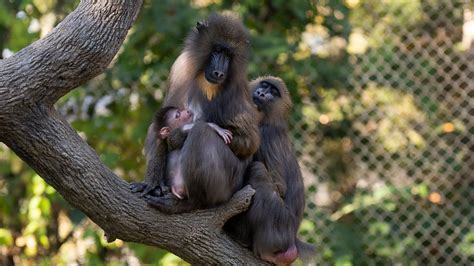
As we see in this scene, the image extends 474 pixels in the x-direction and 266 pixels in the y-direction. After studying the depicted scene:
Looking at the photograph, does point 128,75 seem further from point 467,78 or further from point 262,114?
point 467,78

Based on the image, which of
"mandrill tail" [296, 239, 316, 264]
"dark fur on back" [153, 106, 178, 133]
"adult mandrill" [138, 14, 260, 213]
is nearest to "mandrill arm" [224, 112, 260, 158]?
"adult mandrill" [138, 14, 260, 213]

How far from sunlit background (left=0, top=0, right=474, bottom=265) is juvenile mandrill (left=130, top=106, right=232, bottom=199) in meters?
2.61

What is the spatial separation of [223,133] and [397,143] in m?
3.25

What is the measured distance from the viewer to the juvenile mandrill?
4.32 meters

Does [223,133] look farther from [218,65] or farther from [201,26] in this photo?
[201,26]

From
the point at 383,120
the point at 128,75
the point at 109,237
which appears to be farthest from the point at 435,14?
the point at 109,237

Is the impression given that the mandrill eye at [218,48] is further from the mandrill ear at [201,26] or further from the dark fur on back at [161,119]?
the dark fur on back at [161,119]

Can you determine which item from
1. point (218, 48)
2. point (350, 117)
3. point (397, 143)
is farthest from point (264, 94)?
point (397, 143)

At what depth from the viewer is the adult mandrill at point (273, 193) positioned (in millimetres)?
4477

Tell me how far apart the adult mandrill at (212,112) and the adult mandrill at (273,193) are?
0.16m

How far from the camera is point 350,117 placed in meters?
7.26

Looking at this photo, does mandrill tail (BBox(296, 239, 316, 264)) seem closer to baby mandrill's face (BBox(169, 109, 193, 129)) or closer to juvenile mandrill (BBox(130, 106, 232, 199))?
juvenile mandrill (BBox(130, 106, 232, 199))

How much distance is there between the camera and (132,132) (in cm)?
714

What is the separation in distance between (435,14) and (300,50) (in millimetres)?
1280
